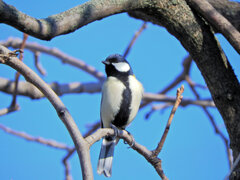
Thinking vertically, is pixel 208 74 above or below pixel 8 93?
below

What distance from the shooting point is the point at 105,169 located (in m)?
2.51

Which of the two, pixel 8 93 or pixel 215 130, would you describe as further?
pixel 215 130

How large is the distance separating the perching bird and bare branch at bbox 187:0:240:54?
71 centimetres

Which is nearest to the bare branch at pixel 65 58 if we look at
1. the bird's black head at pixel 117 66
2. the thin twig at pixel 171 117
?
the bird's black head at pixel 117 66

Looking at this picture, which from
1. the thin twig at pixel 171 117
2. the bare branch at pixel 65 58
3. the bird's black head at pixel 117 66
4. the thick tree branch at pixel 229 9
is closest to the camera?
the thin twig at pixel 171 117

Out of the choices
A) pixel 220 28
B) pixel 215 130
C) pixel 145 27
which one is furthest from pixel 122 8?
pixel 215 130

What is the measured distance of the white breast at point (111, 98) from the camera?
2342 millimetres

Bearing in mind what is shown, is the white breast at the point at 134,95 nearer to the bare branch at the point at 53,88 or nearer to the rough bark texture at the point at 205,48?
the rough bark texture at the point at 205,48

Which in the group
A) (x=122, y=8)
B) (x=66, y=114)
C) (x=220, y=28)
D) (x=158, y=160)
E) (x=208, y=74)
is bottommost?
(x=158, y=160)

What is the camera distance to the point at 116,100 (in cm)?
234

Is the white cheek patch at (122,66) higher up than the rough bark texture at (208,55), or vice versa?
the white cheek patch at (122,66)

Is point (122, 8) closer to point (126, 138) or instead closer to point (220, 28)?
point (220, 28)

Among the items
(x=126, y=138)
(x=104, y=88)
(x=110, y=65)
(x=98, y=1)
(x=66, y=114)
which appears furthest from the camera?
(x=110, y=65)

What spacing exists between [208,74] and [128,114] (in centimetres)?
67
